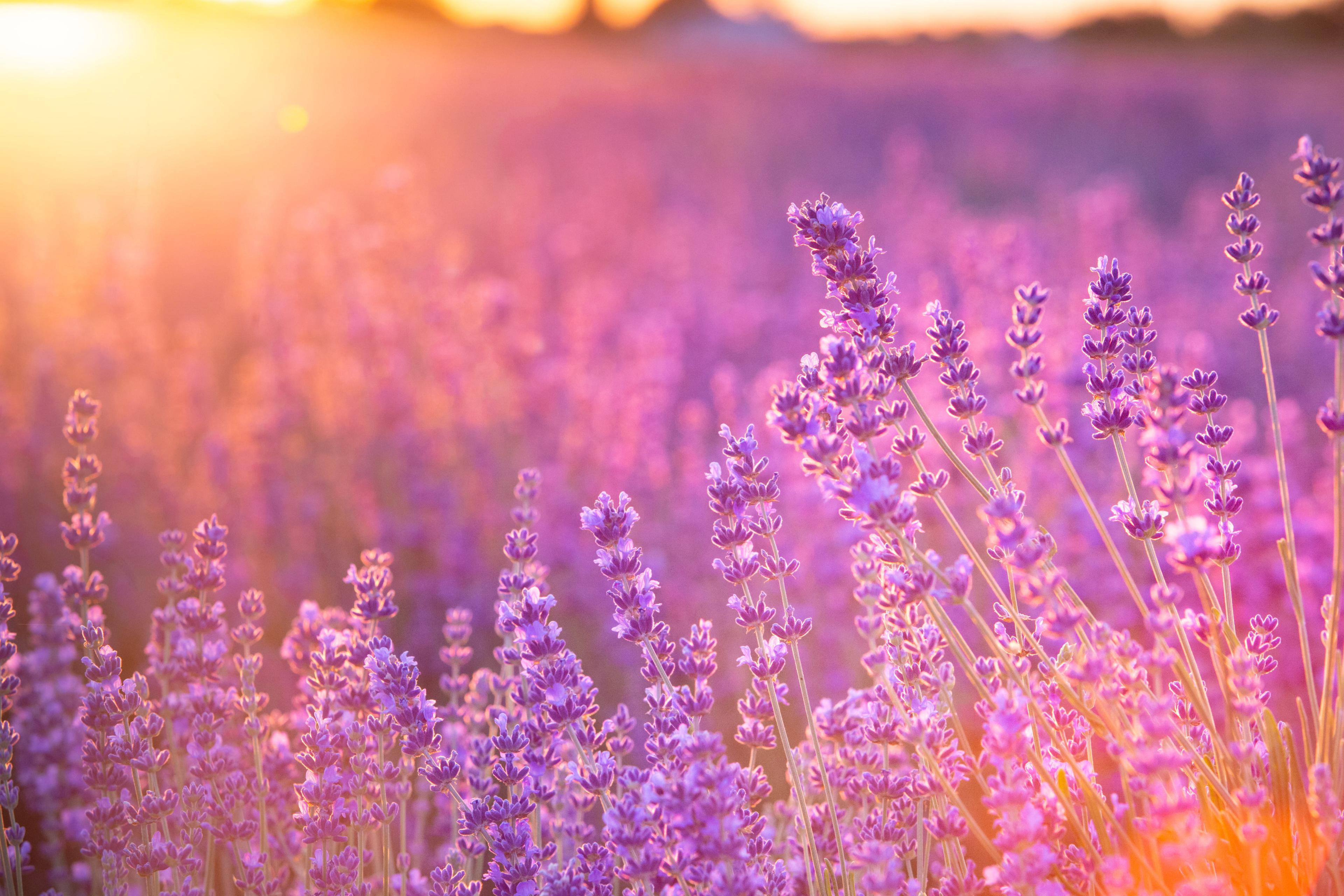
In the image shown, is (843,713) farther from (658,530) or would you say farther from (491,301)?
(491,301)

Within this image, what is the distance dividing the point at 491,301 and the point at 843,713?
3.13 meters

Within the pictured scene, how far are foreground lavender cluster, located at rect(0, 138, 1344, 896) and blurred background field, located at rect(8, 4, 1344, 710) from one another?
4.53 feet

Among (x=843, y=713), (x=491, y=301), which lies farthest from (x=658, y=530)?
(x=843, y=713)

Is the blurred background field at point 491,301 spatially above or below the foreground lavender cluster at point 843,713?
above

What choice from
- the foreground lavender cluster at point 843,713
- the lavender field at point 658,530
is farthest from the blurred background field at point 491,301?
the foreground lavender cluster at point 843,713

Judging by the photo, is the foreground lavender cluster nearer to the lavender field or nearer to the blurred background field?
the lavender field

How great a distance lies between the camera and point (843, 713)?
5.49 feet

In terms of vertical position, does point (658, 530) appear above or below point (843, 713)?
above

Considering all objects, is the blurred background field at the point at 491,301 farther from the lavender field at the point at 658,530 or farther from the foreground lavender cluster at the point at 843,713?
the foreground lavender cluster at the point at 843,713

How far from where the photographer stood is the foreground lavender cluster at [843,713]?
4.25ft

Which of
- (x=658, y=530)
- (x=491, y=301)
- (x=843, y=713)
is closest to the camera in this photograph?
(x=843, y=713)

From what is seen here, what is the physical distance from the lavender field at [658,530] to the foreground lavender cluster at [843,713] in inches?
0.5

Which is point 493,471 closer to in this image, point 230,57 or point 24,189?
point 24,189

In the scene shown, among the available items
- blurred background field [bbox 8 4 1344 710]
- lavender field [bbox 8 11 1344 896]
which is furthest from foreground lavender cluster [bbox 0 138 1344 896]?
blurred background field [bbox 8 4 1344 710]
